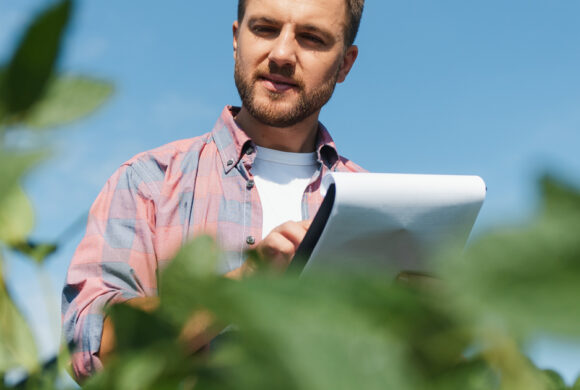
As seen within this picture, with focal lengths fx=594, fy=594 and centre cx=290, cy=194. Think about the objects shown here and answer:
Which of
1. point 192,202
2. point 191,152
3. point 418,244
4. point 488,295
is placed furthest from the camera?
point 191,152

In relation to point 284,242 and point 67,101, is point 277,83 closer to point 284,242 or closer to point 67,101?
point 284,242

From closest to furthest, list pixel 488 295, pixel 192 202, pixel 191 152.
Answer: pixel 488 295 → pixel 192 202 → pixel 191 152

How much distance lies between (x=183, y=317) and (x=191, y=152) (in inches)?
74.5

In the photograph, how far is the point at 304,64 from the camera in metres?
1.98

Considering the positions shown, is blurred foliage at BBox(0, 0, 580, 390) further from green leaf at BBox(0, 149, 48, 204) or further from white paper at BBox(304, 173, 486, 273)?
white paper at BBox(304, 173, 486, 273)

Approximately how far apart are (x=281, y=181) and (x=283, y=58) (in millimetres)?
409

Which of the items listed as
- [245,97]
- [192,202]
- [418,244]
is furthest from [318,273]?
[245,97]

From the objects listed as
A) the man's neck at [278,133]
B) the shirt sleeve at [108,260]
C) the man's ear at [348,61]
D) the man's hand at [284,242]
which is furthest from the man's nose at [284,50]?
the man's hand at [284,242]

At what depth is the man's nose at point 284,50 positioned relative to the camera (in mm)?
1915

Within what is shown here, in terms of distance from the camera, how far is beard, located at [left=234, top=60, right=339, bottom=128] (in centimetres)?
196

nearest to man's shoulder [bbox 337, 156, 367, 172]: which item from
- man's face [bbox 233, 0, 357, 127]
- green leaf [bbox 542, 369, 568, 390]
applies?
man's face [bbox 233, 0, 357, 127]

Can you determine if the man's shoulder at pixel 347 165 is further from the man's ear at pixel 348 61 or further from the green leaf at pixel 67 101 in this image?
the green leaf at pixel 67 101

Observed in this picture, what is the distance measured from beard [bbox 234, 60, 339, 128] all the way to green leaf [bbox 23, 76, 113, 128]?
1.76m

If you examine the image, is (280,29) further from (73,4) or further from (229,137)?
(73,4)
